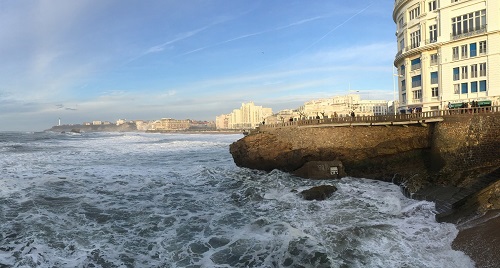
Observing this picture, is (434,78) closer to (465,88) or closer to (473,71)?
(465,88)

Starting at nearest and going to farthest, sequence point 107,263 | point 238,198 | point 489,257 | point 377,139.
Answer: point 489,257
point 107,263
point 238,198
point 377,139

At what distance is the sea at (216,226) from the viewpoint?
9.35m

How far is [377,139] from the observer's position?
22297mm

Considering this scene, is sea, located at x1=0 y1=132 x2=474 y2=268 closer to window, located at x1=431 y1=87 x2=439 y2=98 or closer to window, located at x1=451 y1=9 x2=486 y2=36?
window, located at x1=431 y1=87 x2=439 y2=98

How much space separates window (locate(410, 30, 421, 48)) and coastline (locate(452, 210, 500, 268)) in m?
24.3

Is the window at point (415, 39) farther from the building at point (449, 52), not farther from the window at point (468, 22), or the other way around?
the window at point (468, 22)

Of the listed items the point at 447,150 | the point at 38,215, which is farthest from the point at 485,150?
the point at 38,215

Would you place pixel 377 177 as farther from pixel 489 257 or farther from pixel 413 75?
pixel 413 75

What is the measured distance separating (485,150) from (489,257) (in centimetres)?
981

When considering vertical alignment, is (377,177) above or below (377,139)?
below

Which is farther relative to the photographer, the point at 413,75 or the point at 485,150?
the point at 413,75

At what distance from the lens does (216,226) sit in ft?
40.7

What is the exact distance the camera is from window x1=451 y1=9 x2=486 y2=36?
25297mm

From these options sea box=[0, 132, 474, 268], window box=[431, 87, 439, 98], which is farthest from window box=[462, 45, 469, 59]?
sea box=[0, 132, 474, 268]
